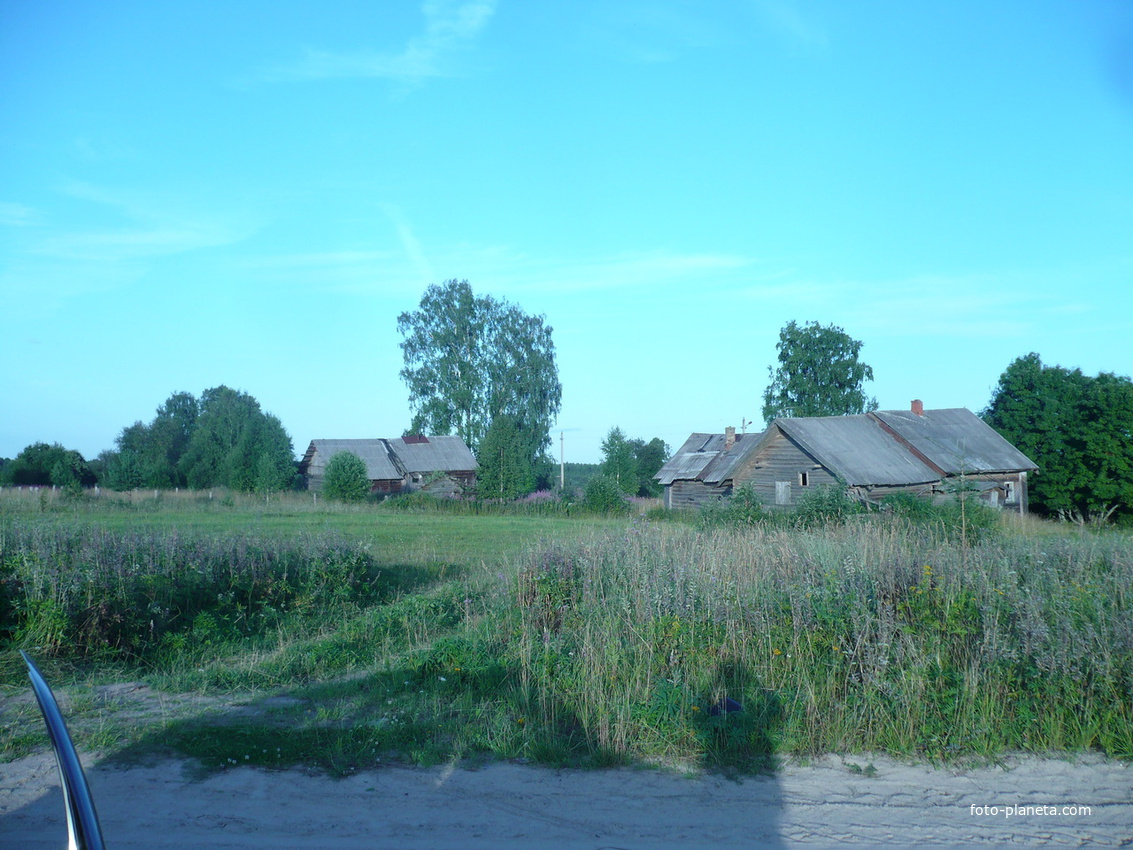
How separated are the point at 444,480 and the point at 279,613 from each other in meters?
40.8

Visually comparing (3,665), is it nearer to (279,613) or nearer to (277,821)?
(279,613)

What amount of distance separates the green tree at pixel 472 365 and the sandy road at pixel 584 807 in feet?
148

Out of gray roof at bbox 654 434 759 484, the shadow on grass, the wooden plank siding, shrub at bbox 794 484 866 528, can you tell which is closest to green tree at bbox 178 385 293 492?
gray roof at bbox 654 434 759 484

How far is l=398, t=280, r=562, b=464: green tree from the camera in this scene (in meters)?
49.5

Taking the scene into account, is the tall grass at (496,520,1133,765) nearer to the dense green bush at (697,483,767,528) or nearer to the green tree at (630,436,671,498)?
the dense green bush at (697,483,767,528)

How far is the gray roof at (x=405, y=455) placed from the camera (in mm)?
53875

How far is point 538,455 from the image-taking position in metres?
52.2

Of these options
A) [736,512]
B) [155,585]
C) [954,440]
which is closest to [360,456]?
[954,440]

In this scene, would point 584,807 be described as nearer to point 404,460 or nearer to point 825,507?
point 825,507

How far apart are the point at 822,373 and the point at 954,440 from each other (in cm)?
1494

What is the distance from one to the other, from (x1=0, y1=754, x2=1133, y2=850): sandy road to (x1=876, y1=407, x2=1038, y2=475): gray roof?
1213 inches

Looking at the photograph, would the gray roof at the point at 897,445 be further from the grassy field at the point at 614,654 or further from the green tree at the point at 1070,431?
the grassy field at the point at 614,654

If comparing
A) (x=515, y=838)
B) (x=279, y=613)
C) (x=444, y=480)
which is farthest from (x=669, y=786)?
(x=444, y=480)

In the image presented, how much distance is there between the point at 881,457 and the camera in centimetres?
3178
